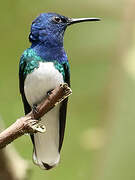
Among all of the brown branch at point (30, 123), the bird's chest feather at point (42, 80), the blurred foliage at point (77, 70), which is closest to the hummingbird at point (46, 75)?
the bird's chest feather at point (42, 80)

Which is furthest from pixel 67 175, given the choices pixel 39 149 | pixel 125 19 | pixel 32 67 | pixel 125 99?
pixel 125 19

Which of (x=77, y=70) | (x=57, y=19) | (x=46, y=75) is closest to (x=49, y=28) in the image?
(x=57, y=19)

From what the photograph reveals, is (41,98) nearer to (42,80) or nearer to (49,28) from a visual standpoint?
(42,80)

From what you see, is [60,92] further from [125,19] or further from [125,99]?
[125,19]

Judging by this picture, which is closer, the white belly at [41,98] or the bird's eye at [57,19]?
the white belly at [41,98]

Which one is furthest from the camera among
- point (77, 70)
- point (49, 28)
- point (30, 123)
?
point (77, 70)

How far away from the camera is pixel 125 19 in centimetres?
269

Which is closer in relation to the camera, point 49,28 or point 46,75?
point 46,75

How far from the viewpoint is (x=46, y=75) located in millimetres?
2180

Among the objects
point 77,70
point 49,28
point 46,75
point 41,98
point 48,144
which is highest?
point 49,28

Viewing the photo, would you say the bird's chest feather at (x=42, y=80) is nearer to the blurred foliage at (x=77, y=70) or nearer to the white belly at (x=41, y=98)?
the white belly at (x=41, y=98)

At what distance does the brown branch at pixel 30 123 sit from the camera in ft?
5.71

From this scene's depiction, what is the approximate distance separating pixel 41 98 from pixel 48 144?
13.7 inches

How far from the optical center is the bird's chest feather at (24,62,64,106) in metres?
2.18
